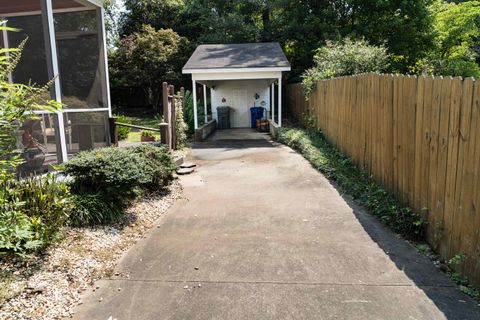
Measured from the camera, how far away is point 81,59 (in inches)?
289

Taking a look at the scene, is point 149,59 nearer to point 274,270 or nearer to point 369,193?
point 369,193

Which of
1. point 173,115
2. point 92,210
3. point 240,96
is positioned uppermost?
point 240,96

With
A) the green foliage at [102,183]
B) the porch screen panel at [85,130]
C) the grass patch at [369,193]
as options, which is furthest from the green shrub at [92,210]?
the grass patch at [369,193]

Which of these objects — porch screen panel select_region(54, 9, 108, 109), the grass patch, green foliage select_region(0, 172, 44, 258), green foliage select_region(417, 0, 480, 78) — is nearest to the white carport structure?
the grass patch

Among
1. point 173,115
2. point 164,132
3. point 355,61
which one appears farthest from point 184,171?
point 355,61

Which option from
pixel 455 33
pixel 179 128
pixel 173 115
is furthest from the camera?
pixel 455 33

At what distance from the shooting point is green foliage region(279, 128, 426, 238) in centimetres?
488

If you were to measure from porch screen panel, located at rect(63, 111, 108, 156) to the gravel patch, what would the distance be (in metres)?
2.56

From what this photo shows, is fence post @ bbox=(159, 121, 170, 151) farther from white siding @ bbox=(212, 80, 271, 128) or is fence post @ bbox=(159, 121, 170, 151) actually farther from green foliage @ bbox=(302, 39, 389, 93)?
white siding @ bbox=(212, 80, 271, 128)

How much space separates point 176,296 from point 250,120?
57.3ft

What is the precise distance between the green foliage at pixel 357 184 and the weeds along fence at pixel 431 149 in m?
0.15

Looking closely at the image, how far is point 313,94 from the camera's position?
13.4m

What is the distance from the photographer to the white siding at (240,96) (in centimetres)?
2025

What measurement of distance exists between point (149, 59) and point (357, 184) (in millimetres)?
19075
